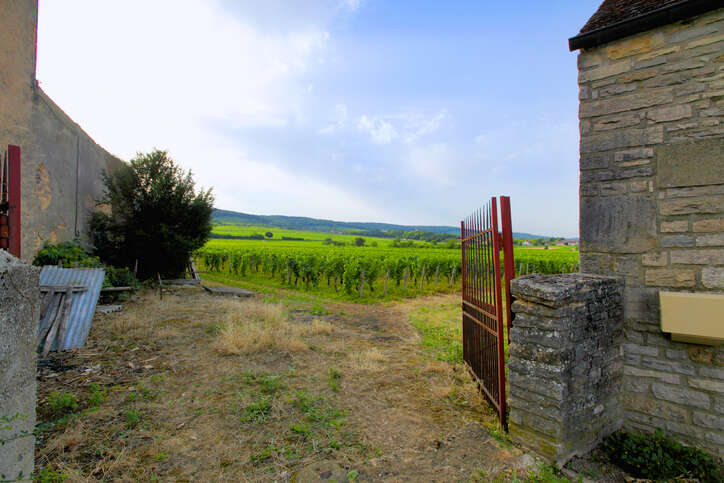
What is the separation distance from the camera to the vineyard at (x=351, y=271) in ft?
45.5

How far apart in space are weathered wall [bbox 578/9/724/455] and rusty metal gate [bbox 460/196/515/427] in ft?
2.76

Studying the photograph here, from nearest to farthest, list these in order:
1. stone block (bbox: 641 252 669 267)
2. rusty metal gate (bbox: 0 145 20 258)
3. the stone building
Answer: rusty metal gate (bbox: 0 145 20 258) → stone block (bbox: 641 252 669 267) → the stone building

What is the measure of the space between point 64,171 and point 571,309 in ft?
35.8

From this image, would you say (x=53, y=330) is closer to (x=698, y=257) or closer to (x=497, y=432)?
(x=497, y=432)

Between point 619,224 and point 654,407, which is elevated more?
point 619,224

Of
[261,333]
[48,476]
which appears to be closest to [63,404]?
[48,476]

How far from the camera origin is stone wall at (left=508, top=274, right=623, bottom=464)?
9.02 ft

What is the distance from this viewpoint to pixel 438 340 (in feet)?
21.6

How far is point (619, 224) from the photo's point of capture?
322cm

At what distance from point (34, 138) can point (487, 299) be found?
30.2 feet

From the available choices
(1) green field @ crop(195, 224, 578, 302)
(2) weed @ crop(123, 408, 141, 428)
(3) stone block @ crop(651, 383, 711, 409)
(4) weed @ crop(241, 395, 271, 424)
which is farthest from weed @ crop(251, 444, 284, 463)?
(1) green field @ crop(195, 224, 578, 302)

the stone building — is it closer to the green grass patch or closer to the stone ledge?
the green grass patch

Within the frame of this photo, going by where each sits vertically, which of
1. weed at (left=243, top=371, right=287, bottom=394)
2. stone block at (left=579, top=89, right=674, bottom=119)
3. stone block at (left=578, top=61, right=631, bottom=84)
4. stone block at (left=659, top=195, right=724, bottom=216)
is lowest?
weed at (left=243, top=371, right=287, bottom=394)

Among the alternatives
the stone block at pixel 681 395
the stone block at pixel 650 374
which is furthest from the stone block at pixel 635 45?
the stone block at pixel 681 395
